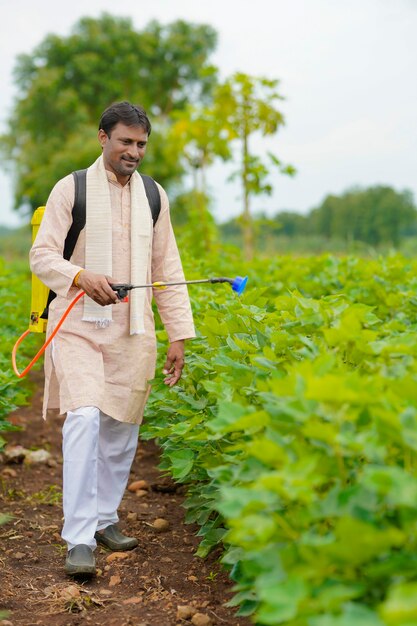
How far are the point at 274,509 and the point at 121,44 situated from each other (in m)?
44.1

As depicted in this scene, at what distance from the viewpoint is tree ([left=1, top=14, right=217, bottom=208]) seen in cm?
3891

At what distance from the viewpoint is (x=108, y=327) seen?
13.8ft

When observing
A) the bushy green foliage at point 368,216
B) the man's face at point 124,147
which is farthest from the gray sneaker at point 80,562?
the bushy green foliage at point 368,216

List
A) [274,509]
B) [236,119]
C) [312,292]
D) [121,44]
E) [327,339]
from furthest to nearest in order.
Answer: [121,44] → [236,119] → [312,292] → [327,339] → [274,509]

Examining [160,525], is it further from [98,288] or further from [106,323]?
[98,288]

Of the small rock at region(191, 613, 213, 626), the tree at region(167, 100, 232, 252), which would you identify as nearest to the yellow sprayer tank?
the small rock at region(191, 613, 213, 626)

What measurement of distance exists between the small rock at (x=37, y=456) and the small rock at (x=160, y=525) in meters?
1.69

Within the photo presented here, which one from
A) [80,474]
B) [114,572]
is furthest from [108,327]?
[114,572]

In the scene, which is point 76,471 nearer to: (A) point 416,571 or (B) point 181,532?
(B) point 181,532

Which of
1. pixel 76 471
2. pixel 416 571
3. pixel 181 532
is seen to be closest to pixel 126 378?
pixel 76 471

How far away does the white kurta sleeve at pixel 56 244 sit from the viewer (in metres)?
3.94

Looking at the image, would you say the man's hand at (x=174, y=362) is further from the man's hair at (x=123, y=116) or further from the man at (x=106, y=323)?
the man's hair at (x=123, y=116)

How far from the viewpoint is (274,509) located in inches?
84.0

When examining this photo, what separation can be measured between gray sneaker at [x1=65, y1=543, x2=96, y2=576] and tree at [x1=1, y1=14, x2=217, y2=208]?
33734mm
